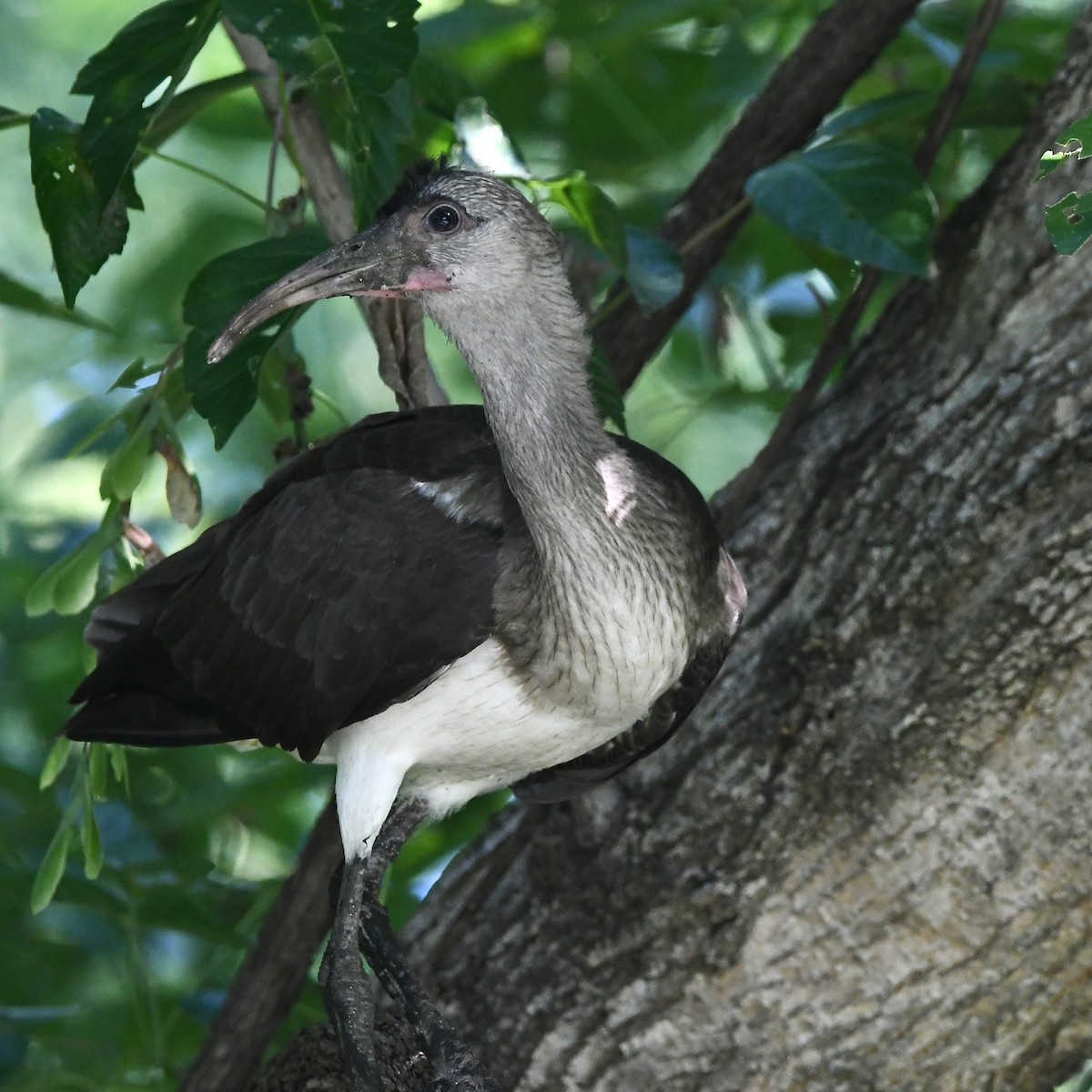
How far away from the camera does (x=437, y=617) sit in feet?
10.5

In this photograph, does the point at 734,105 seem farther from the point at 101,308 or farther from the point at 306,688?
the point at 101,308

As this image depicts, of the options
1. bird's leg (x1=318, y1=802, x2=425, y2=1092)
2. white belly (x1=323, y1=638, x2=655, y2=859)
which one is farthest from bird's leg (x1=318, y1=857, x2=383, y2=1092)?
white belly (x1=323, y1=638, x2=655, y2=859)

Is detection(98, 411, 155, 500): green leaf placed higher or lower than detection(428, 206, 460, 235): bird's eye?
lower

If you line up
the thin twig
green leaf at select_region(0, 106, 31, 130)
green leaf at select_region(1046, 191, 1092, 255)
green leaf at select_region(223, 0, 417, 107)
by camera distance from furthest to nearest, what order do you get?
the thin twig, green leaf at select_region(0, 106, 31, 130), green leaf at select_region(223, 0, 417, 107), green leaf at select_region(1046, 191, 1092, 255)

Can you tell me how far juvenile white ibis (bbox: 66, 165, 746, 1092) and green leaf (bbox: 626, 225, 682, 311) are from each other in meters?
0.27

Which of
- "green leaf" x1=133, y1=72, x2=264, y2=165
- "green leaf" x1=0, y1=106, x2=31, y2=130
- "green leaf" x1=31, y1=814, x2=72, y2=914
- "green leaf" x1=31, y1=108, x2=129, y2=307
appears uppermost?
"green leaf" x1=133, y1=72, x2=264, y2=165

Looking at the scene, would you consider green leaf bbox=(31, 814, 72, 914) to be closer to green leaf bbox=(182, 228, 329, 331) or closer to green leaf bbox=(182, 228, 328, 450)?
green leaf bbox=(182, 228, 328, 450)

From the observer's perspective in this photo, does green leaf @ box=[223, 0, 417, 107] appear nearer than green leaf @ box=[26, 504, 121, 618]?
Yes

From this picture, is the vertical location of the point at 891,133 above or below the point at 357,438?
above

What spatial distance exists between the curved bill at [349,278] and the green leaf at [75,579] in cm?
59

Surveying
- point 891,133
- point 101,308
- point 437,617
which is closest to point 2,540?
point 101,308

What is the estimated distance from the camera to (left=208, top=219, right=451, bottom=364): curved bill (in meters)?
3.04

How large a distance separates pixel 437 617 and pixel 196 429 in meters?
2.47

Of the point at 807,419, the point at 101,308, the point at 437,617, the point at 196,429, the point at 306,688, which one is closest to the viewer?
the point at 437,617
